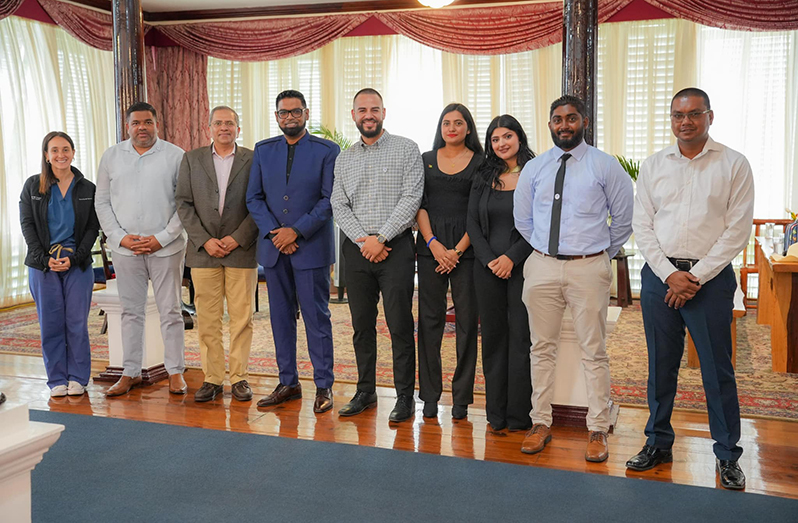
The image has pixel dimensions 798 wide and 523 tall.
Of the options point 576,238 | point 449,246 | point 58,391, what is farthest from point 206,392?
point 576,238

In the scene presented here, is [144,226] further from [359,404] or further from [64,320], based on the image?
[359,404]

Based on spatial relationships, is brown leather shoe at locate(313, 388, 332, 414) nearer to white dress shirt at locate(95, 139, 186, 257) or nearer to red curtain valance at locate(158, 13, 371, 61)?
white dress shirt at locate(95, 139, 186, 257)

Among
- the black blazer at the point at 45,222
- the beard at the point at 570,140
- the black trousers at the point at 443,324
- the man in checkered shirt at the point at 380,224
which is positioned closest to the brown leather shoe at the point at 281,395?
the man in checkered shirt at the point at 380,224

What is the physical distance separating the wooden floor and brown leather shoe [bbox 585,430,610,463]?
0.10 feet

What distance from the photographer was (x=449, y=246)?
145 inches

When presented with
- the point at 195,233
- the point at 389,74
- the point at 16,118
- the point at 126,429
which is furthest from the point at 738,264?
the point at 16,118

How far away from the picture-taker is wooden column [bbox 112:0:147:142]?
16.3 feet

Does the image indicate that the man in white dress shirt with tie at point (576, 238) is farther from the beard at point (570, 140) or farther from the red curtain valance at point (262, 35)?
the red curtain valance at point (262, 35)

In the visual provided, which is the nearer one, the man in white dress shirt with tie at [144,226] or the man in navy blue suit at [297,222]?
the man in navy blue suit at [297,222]

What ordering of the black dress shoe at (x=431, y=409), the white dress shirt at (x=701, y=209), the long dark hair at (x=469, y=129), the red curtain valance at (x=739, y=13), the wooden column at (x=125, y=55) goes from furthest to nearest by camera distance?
the red curtain valance at (x=739, y=13) < the wooden column at (x=125, y=55) < the black dress shoe at (x=431, y=409) < the long dark hair at (x=469, y=129) < the white dress shirt at (x=701, y=209)

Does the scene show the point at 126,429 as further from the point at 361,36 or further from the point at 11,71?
the point at 361,36

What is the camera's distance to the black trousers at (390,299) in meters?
3.77

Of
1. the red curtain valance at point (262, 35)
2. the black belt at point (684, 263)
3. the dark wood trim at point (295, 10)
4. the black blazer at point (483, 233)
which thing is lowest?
the black belt at point (684, 263)

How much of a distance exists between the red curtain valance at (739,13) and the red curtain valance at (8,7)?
592 cm
